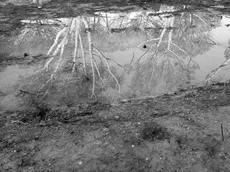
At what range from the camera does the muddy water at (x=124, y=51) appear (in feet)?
18.7

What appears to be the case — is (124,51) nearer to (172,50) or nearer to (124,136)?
(172,50)

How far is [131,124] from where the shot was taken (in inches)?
169

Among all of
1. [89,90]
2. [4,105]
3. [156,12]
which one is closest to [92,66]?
[89,90]

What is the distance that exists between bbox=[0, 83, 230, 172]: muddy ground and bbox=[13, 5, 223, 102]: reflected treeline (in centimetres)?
82

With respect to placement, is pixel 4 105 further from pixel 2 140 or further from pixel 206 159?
pixel 206 159

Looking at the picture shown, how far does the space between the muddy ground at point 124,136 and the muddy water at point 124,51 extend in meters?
0.66

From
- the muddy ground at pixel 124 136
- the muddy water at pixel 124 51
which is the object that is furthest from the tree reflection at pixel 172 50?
the muddy ground at pixel 124 136

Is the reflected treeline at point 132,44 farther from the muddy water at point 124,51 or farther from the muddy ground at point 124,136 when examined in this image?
the muddy ground at point 124,136

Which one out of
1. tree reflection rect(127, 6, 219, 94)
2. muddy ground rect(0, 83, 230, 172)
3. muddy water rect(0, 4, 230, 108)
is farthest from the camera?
tree reflection rect(127, 6, 219, 94)

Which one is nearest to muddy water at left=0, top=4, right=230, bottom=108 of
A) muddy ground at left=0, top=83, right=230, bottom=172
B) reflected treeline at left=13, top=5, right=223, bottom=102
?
reflected treeline at left=13, top=5, right=223, bottom=102

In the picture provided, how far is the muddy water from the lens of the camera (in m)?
5.69

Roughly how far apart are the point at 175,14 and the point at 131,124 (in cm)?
698

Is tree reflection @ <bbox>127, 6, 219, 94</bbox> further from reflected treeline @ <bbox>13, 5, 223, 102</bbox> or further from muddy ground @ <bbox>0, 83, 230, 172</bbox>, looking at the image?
muddy ground @ <bbox>0, 83, 230, 172</bbox>

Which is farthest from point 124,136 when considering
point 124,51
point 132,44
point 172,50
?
point 132,44
